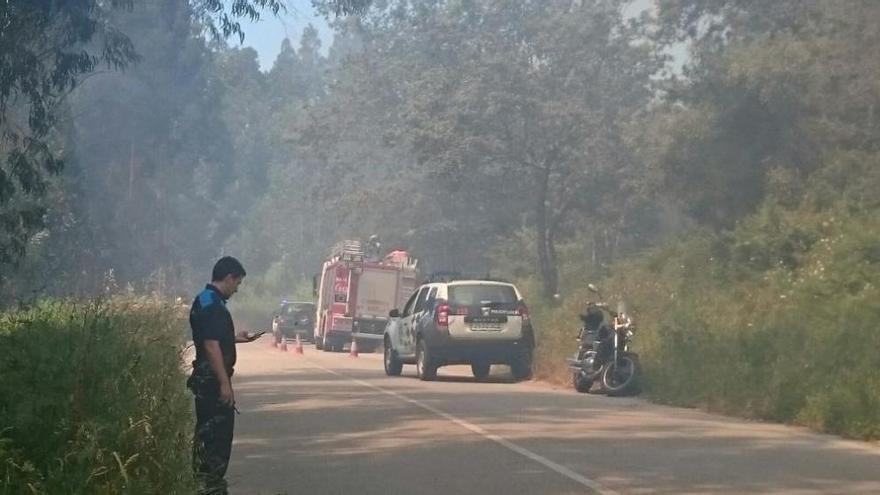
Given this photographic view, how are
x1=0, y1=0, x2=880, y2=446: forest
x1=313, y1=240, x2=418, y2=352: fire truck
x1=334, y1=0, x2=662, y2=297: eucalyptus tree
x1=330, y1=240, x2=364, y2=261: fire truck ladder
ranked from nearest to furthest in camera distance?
1. x1=0, y1=0, x2=880, y2=446: forest
2. x1=334, y1=0, x2=662, y2=297: eucalyptus tree
3. x1=313, y1=240, x2=418, y2=352: fire truck
4. x1=330, y1=240, x2=364, y2=261: fire truck ladder

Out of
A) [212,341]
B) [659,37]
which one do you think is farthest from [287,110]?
[212,341]

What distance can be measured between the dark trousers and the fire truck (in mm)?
35473

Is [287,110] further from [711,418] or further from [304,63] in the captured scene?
[711,418]

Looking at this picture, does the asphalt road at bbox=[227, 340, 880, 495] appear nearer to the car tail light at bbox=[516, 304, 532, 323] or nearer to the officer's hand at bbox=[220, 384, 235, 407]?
the officer's hand at bbox=[220, 384, 235, 407]

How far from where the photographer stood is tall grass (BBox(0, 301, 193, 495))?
8.67 metres

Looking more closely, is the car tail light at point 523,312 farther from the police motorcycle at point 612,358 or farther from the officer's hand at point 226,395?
the officer's hand at point 226,395

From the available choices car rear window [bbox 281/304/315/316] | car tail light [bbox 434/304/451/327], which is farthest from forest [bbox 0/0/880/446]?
car rear window [bbox 281/304/315/316]

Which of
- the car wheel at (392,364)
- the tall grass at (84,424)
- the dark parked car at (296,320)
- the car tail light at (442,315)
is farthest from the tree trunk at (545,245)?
the tall grass at (84,424)

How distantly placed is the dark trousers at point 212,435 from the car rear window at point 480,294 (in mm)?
17657

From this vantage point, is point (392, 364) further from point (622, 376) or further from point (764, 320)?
point (764, 320)

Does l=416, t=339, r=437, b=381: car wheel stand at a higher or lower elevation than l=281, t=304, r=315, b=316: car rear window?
lower

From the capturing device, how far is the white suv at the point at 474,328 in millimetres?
27688

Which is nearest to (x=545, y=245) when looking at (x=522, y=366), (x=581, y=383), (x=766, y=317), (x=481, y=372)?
(x=481, y=372)

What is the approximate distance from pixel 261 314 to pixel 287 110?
33.4 metres
